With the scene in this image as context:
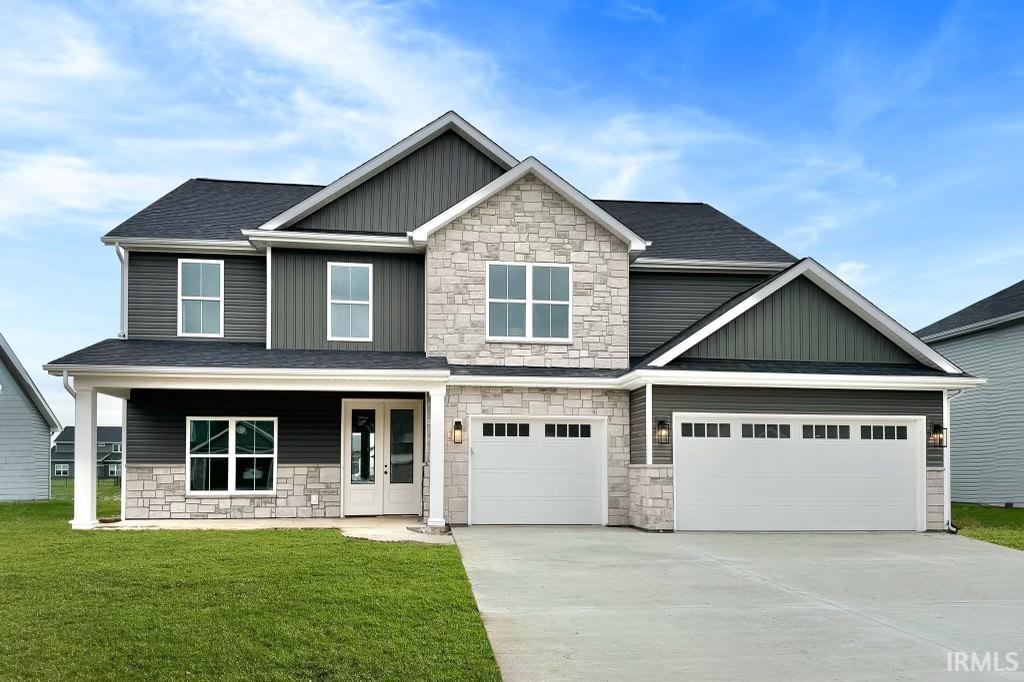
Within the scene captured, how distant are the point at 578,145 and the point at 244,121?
7299mm

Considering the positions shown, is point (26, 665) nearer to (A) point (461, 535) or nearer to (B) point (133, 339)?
(A) point (461, 535)

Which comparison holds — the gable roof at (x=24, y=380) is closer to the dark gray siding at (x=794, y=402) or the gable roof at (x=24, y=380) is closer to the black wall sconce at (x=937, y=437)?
the dark gray siding at (x=794, y=402)

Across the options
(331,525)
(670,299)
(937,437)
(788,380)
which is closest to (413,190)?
(670,299)

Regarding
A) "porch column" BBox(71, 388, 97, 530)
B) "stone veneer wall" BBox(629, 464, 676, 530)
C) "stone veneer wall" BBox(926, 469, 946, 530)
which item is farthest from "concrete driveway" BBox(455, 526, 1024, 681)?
"porch column" BBox(71, 388, 97, 530)

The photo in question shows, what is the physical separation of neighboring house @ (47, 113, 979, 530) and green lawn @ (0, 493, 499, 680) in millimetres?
4269

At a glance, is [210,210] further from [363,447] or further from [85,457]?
[85,457]

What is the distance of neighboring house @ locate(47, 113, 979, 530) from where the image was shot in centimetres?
1691

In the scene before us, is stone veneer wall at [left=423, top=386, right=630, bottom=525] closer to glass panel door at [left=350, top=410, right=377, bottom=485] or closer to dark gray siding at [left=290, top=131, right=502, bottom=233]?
glass panel door at [left=350, top=410, right=377, bottom=485]

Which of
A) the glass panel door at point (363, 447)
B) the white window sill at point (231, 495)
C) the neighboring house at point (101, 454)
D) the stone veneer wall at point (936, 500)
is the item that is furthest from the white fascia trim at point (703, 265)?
the neighboring house at point (101, 454)

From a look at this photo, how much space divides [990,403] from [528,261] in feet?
47.1

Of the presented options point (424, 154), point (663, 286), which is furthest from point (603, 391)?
point (424, 154)

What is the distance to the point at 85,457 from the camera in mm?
16109

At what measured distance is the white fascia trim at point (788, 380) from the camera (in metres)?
16.5

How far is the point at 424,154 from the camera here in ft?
64.1
